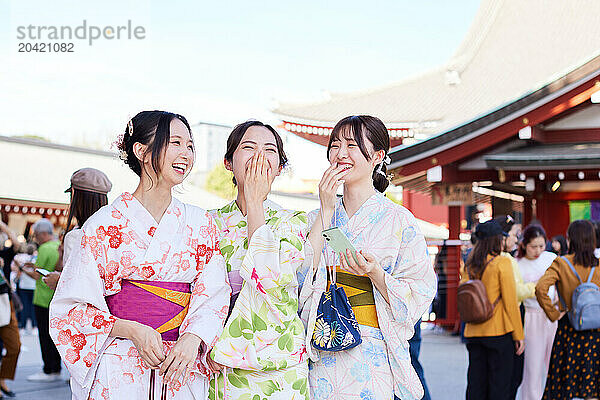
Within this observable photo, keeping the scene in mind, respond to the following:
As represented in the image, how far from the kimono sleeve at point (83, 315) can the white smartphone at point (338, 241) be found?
83cm

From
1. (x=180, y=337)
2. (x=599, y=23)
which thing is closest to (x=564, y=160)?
(x=599, y=23)

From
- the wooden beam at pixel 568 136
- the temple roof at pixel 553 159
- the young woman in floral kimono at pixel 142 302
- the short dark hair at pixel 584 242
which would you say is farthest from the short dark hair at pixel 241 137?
the wooden beam at pixel 568 136

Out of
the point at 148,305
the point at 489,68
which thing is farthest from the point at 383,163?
the point at 489,68

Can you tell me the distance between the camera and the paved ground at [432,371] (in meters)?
6.68

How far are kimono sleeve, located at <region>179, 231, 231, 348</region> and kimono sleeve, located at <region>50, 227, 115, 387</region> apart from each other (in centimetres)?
29

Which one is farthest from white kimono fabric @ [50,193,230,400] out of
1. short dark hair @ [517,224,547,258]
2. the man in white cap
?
the man in white cap

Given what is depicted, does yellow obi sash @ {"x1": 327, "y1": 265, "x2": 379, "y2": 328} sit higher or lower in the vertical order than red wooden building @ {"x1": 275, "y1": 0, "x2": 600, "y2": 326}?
lower

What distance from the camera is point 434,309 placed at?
11.8 metres

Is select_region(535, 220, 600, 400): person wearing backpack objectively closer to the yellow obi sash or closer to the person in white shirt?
the person in white shirt

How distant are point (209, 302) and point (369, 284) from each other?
2.24ft

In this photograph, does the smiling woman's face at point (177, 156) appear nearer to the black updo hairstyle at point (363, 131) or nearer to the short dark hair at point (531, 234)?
the black updo hairstyle at point (363, 131)

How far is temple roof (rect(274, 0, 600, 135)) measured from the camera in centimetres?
1252

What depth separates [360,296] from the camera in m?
2.74

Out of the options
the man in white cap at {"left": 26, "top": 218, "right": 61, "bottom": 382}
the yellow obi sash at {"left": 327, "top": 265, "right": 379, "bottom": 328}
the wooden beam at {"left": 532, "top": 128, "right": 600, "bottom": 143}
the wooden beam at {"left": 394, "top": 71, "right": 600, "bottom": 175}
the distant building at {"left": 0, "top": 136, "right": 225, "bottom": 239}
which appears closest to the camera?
the yellow obi sash at {"left": 327, "top": 265, "right": 379, "bottom": 328}
